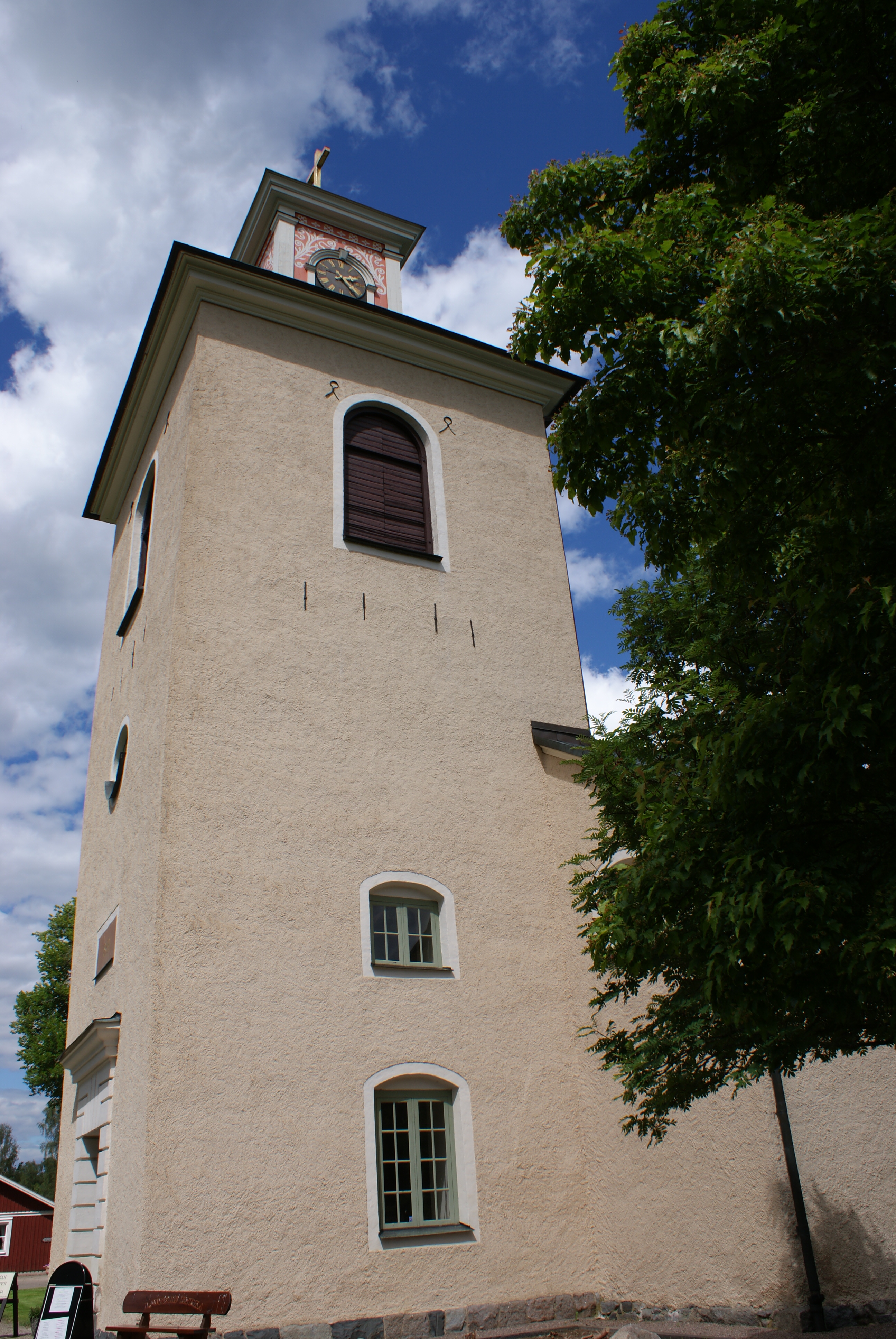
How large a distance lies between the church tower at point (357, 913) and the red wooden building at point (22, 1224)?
101 feet

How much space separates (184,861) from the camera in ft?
29.5

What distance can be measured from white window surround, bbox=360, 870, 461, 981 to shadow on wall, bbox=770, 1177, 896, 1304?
3525 millimetres

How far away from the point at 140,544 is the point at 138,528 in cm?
35

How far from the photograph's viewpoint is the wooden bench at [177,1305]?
6535 millimetres

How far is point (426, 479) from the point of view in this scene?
13.0 meters

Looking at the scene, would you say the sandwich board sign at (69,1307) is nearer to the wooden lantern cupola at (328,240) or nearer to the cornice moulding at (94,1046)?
the cornice moulding at (94,1046)

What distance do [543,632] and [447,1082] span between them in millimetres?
5752

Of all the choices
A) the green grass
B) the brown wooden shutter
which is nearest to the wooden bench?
the brown wooden shutter

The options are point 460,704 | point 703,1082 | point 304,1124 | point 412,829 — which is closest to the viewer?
point 703,1082

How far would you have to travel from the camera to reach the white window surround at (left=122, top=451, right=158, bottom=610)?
13.3 meters

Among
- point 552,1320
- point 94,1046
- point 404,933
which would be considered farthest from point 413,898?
point 552,1320

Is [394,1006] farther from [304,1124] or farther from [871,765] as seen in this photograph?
[871,765]

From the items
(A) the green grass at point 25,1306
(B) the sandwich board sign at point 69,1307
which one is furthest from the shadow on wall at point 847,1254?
(A) the green grass at point 25,1306

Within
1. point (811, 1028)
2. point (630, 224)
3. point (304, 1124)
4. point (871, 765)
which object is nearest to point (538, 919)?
point (304, 1124)
